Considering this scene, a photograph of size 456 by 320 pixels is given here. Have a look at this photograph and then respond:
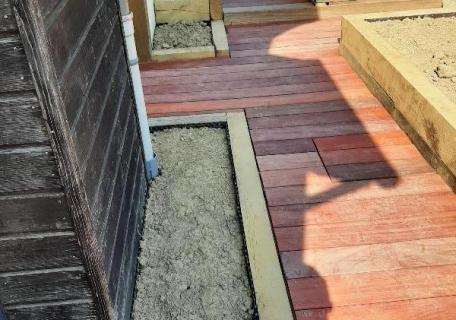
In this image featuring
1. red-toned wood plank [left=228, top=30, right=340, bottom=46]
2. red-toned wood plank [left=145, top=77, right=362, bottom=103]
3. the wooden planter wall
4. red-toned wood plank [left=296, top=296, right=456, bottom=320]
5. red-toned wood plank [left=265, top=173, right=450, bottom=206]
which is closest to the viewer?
the wooden planter wall

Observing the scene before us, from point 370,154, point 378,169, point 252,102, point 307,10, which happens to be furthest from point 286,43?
point 378,169

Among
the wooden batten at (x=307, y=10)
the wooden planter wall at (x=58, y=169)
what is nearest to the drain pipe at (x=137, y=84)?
the wooden planter wall at (x=58, y=169)

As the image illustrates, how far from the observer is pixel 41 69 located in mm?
1083

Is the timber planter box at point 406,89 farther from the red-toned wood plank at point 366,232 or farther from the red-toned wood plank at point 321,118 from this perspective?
the red-toned wood plank at point 366,232

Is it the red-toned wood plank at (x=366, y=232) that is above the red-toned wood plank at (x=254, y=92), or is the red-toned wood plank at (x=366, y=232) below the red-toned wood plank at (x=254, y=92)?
below

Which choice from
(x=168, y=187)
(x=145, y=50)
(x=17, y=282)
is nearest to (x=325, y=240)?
(x=168, y=187)

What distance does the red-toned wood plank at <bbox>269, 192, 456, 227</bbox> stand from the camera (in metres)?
→ 2.40

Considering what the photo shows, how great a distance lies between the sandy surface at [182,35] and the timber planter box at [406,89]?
4.97 feet

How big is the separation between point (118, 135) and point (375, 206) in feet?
4.79

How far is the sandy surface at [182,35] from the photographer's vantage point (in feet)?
15.5

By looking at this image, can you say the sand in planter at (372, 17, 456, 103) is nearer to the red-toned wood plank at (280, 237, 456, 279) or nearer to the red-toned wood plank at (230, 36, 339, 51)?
the red-toned wood plank at (230, 36, 339, 51)

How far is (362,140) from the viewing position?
10.1ft

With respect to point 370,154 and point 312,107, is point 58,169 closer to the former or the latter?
point 370,154

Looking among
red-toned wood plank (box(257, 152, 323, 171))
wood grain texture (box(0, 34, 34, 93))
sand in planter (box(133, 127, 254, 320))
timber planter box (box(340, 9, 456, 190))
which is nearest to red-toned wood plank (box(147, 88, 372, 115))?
timber planter box (box(340, 9, 456, 190))
